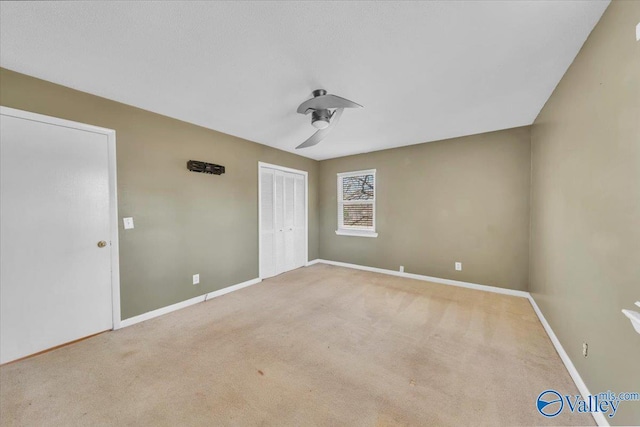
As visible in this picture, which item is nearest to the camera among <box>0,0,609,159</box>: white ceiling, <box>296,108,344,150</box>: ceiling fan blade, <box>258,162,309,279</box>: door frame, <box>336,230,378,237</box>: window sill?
<box>0,0,609,159</box>: white ceiling

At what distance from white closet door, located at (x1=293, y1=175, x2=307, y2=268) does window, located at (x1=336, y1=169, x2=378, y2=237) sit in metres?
0.76

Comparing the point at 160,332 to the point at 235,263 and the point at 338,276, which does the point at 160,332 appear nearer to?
the point at 235,263

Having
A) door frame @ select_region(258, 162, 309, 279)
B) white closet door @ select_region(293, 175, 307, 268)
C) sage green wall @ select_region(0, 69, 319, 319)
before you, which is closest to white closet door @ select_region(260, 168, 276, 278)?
door frame @ select_region(258, 162, 309, 279)

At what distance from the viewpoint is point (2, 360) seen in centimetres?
183

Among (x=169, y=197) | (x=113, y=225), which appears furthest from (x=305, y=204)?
(x=113, y=225)

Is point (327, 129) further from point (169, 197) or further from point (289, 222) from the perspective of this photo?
point (289, 222)

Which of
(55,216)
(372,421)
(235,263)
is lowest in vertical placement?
(372,421)

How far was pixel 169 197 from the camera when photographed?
9.16 feet

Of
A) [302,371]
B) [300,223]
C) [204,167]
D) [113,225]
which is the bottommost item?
[302,371]

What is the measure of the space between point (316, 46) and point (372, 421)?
2423 mm

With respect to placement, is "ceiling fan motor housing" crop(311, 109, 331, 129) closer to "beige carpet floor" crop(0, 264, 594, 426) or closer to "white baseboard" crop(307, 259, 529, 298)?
"beige carpet floor" crop(0, 264, 594, 426)

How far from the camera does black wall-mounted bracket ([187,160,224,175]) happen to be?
295cm

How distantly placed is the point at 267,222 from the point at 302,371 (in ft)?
8.76

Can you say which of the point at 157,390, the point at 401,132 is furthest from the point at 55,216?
the point at 401,132
